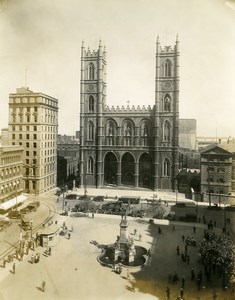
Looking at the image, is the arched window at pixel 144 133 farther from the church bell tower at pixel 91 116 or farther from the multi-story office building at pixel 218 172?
the multi-story office building at pixel 218 172

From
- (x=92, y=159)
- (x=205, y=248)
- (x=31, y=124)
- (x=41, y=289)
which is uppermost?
(x=31, y=124)

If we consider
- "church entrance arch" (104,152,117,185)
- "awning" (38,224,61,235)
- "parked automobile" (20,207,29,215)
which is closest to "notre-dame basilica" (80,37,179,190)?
"church entrance arch" (104,152,117,185)

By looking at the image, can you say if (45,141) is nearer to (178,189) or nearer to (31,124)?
(31,124)

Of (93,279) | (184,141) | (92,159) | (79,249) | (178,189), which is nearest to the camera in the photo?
(93,279)

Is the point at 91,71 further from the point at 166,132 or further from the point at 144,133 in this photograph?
the point at 166,132

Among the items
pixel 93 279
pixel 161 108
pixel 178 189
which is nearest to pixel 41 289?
pixel 93 279

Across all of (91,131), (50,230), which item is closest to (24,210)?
(50,230)
